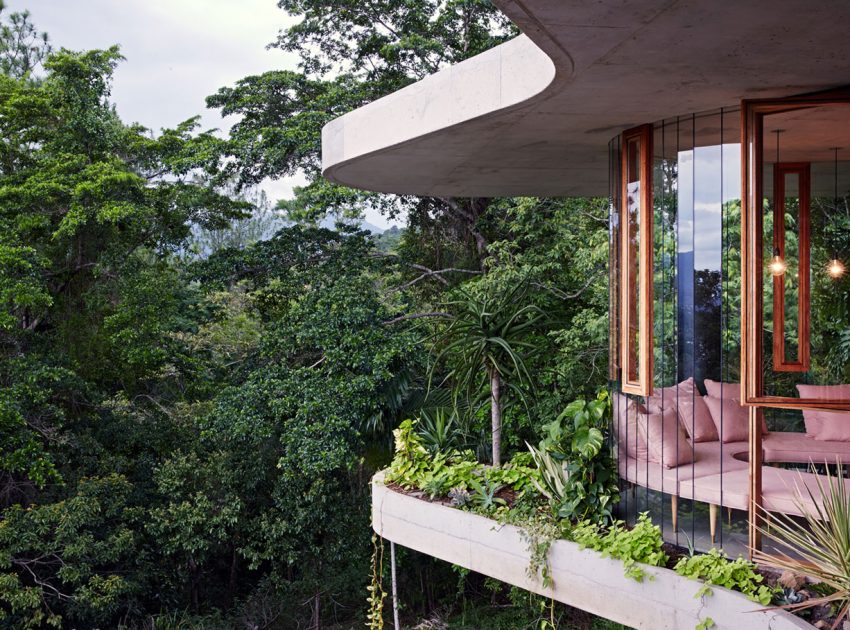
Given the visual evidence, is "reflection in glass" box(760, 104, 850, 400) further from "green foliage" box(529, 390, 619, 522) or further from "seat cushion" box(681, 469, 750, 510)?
"green foliage" box(529, 390, 619, 522)

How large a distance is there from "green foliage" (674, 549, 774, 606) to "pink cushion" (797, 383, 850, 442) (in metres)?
0.93

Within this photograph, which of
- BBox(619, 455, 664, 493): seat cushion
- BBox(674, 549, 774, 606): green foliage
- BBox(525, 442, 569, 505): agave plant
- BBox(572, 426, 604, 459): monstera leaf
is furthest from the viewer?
BBox(525, 442, 569, 505): agave plant

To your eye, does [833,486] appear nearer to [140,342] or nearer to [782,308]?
[782,308]

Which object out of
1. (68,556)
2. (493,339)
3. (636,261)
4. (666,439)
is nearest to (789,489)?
(666,439)

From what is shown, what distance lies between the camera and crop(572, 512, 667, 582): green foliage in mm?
4482

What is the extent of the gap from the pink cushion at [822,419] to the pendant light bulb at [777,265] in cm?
65

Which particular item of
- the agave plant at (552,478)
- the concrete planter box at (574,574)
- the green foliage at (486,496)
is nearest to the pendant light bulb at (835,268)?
the agave plant at (552,478)

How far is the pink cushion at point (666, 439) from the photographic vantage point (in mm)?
4840

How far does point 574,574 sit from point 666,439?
38.6 inches

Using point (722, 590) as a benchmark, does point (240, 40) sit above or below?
above

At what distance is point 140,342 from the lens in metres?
10.0

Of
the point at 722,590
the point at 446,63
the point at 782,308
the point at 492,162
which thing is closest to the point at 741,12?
the point at 782,308

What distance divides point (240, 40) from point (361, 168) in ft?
62.8

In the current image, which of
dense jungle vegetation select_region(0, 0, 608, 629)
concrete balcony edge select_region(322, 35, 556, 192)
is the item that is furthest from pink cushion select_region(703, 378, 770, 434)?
dense jungle vegetation select_region(0, 0, 608, 629)
